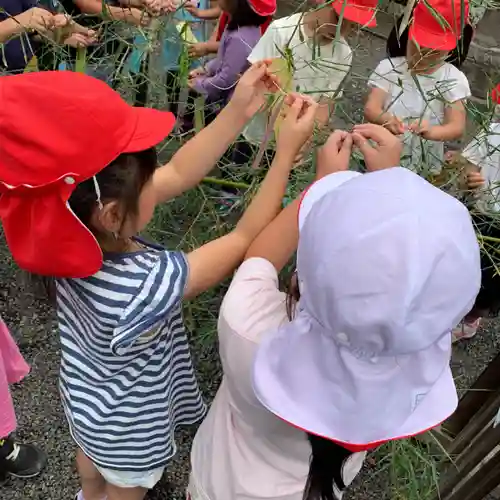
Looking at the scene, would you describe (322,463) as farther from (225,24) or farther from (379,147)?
(225,24)

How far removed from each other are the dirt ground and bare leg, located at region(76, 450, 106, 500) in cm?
18

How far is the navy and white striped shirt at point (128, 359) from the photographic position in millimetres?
849

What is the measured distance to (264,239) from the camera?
88 cm

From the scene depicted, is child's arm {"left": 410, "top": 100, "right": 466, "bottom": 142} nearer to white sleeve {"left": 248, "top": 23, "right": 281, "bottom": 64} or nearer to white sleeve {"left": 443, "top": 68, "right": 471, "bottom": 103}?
white sleeve {"left": 443, "top": 68, "right": 471, "bottom": 103}

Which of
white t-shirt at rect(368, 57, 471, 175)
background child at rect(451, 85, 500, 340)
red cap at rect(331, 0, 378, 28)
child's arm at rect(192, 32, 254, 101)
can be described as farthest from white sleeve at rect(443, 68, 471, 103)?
child's arm at rect(192, 32, 254, 101)

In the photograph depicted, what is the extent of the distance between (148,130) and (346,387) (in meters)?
0.42

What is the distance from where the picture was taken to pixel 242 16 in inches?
75.0

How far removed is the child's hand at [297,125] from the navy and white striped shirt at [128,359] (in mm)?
233

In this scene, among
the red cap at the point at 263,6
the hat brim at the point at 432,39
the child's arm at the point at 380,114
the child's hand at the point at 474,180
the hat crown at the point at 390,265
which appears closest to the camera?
the hat crown at the point at 390,265

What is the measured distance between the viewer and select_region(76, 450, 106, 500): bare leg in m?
1.23

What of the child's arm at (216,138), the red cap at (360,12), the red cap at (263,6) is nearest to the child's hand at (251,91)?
the child's arm at (216,138)

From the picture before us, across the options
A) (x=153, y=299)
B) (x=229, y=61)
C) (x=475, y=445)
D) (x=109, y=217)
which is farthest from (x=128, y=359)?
(x=229, y=61)

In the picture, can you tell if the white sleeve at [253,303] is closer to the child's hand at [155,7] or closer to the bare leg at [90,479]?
the bare leg at [90,479]

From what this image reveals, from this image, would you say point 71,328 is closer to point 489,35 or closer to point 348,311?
point 348,311
